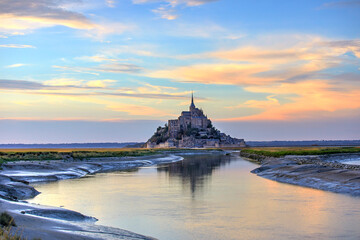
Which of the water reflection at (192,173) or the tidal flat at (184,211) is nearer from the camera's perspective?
the tidal flat at (184,211)

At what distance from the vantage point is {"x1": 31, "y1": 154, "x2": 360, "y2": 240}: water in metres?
15.1

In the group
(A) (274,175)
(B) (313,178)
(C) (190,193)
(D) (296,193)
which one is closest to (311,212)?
(D) (296,193)

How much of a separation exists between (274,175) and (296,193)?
11.4m

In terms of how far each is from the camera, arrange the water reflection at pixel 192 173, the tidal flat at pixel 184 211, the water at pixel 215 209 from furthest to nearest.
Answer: the water reflection at pixel 192 173, the water at pixel 215 209, the tidal flat at pixel 184 211

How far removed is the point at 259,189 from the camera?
2766 centimetres

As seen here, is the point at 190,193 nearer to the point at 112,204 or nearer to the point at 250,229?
the point at 112,204

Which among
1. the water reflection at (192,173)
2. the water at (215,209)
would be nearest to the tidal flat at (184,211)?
the water at (215,209)

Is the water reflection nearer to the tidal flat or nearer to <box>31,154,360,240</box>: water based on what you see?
the tidal flat

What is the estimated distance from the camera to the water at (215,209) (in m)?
15.1

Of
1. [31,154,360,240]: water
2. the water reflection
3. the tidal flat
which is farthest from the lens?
the water reflection

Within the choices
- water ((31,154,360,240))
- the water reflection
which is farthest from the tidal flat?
the water reflection

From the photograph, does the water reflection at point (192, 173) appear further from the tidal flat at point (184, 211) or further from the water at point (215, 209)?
the water at point (215, 209)

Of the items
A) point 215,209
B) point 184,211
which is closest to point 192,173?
point 215,209

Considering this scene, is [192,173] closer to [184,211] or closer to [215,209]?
[215,209]
